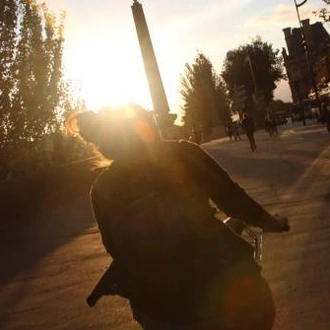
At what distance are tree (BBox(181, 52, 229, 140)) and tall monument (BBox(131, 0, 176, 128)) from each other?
58014 millimetres

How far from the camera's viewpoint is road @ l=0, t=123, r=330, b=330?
6.43 metres

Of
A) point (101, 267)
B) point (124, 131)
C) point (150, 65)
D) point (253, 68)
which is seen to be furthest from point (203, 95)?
point (124, 131)

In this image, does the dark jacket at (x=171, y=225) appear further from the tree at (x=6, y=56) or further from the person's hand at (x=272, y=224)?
the tree at (x=6, y=56)

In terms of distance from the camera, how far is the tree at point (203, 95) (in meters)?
82.3

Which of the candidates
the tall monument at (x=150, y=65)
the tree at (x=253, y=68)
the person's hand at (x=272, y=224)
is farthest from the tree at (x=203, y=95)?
the person's hand at (x=272, y=224)

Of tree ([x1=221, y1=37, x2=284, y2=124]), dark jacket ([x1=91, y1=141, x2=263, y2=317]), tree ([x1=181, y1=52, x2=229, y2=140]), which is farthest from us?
tree ([x1=221, y1=37, x2=284, y2=124])

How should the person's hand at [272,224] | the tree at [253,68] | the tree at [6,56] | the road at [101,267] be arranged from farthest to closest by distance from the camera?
the tree at [253,68], the tree at [6,56], the road at [101,267], the person's hand at [272,224]

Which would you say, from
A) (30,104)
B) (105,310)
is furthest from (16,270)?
(30,104)

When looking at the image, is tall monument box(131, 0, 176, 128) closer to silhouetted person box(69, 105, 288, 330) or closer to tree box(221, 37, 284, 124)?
silhouetted person box(69, 105, 288, 330)

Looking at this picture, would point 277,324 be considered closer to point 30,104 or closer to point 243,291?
point 243,291

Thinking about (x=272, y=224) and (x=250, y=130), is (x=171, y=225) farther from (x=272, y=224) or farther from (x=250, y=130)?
(x=250, y=130)

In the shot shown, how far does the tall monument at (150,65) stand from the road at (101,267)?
15.2ft

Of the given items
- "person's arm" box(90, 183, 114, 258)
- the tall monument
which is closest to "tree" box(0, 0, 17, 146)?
the tall monument

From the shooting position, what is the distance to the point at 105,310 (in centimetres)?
712
